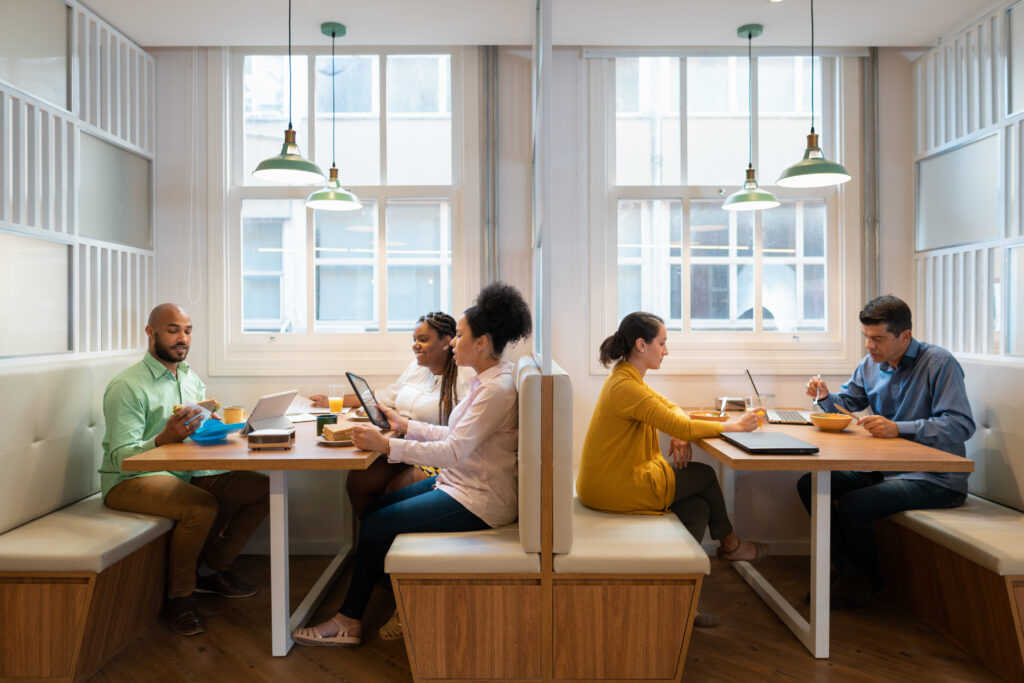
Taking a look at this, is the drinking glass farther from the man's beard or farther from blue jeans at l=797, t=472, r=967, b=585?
the man's beard

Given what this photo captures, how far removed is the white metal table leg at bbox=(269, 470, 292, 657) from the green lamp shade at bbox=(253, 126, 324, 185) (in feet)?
4.29

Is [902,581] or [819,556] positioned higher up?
[819,556]

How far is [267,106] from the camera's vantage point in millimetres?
3766

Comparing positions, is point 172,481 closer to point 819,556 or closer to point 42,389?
point 42,389

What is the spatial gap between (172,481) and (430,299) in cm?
163

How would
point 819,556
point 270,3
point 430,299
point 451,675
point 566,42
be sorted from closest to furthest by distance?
point 451,675
point 819,556
point 270,3
point 566,42
point 430,299

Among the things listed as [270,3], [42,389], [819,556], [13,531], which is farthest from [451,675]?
[270,3]

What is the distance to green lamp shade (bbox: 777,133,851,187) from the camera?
2.78 metres

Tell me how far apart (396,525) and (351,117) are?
245cm

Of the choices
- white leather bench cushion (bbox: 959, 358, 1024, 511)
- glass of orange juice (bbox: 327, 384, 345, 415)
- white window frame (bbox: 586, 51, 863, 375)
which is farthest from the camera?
white window frame (bbox: 586, 51, 863, 375)

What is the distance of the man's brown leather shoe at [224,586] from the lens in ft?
9.80

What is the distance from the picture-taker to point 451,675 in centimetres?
218

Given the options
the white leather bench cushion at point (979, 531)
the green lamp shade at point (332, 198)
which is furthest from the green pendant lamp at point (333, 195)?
the white leather bench cushion at point (979, 531)

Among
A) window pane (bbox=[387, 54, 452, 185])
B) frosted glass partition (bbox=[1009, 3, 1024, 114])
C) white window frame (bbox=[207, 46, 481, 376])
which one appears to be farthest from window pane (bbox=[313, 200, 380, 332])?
frosted glass partition (bbox=[1009, 3, 1024, 114])
